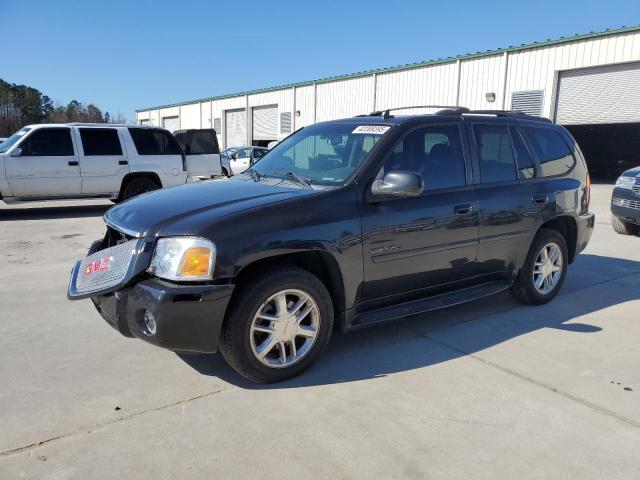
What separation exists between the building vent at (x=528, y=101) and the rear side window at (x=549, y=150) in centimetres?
1582

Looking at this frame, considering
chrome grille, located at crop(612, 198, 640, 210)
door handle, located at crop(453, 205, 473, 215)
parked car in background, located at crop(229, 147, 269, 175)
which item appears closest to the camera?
door handle, located at crop(453, 205, 473, 215)

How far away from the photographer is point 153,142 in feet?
37.3

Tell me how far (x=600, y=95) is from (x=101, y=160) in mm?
16626

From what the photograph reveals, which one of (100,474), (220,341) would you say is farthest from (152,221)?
(100,474)

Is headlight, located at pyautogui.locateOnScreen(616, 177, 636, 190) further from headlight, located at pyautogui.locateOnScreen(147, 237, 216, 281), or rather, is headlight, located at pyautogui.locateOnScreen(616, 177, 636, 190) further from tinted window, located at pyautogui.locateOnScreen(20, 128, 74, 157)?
tinted window, located at pyautogui.locateOnScreen(20, 128, 74, 157)

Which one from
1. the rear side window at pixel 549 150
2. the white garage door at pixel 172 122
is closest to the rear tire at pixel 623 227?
the rear side window at pixel 549 150

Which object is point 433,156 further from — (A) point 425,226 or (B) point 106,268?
(B) point 106,268

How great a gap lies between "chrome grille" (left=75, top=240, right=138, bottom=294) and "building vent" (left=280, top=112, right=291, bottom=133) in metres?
28.4

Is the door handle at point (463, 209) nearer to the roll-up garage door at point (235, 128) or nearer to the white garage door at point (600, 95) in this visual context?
the white garage door at point (600, 95)

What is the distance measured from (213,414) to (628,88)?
63.6ft

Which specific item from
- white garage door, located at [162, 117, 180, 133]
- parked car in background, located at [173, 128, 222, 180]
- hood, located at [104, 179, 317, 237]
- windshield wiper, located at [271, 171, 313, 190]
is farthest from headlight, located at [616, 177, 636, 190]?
white garage door, located at [162, 117, 180, 133]

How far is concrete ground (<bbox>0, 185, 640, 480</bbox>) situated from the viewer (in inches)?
102

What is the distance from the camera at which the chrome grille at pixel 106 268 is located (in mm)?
3211

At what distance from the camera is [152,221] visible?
3268 mm
